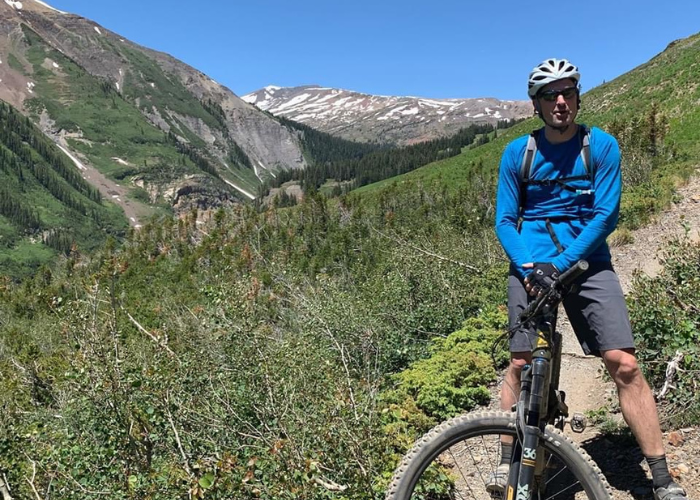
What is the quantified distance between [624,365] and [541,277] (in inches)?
30.6

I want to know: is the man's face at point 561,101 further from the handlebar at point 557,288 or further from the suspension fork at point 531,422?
the suspension fork at point 531,422

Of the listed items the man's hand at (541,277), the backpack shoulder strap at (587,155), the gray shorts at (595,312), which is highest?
the backpack shoulder strap at (587,155)

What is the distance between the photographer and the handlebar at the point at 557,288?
3055 mm

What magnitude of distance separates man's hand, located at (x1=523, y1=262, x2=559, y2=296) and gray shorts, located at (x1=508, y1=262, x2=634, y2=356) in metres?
0.23

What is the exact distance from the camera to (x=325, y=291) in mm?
12117

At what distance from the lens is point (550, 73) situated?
347cm

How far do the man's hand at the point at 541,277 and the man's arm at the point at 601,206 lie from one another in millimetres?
68

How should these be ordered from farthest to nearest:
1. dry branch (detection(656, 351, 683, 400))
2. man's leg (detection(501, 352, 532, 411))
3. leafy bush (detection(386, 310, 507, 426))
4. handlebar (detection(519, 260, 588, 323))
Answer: leafy bush (detection(386, 310, 507, 426)) → dry branch (detection(656, 351, 683, 400)) → man's leg (detection(501, 352, 532, 411)) → handlebar (detection(519, 260, 588, 323))

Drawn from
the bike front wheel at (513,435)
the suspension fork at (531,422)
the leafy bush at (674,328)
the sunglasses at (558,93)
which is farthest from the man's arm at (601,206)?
the leafy bush at (674,328)

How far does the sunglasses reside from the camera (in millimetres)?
3445

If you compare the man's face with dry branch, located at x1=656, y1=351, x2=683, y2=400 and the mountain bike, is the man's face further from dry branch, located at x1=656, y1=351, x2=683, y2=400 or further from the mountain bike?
dry branch, located at x1=656, y1=351, x2=683, y2=400

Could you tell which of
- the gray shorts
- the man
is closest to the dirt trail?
the man

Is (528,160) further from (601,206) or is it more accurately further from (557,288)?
(557,288)

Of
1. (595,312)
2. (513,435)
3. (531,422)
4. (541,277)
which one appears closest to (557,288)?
(541,277)
